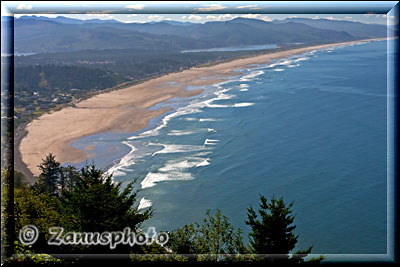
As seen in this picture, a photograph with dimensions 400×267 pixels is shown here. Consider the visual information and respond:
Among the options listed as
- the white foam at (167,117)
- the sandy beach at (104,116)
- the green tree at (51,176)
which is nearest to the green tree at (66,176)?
the green tree at (51,176)

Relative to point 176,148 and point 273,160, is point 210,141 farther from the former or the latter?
point 273,160

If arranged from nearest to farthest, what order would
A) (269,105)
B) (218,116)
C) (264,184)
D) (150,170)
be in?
1. (264,184)
2. (150,170)
3. (218,116)
4. (269,105)

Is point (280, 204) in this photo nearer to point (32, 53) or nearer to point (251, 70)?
point (32, 53)

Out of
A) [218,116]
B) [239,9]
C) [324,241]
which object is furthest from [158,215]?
[218,116]

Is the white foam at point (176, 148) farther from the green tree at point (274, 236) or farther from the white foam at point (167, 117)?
the green tree at point (274, 236)

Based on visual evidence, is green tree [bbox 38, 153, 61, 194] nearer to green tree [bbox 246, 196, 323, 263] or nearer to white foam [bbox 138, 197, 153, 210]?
white foam [bbox 138, 197, 153, 210]

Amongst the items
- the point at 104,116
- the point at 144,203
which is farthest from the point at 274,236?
the point at 104,116
